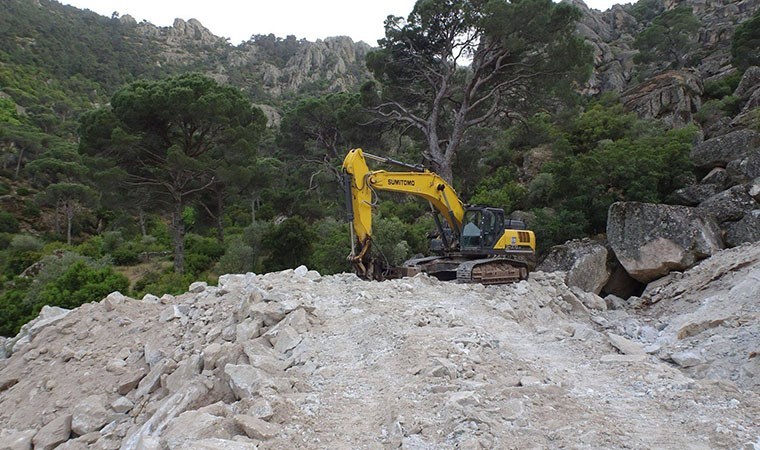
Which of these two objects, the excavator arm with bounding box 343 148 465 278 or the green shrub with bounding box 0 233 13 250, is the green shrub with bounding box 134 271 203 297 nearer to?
the excavator arm with bounding box 343 148 465 278

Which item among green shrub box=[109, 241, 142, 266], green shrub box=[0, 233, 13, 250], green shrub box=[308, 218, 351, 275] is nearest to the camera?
green shrub box=[308, 218, 351, 275]

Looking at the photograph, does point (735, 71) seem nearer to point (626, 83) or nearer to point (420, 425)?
point (626, 83)

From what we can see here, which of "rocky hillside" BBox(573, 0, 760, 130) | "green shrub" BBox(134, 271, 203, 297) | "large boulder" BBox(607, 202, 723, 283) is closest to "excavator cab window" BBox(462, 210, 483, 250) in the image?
"large boulder" BBox(607, 202, 723, 283)

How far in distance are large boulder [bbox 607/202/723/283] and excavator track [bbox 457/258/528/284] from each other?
264 centimetres

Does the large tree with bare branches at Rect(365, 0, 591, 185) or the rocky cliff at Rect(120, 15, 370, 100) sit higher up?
the rocky cliff at Rect(120, 15, 370, 100)

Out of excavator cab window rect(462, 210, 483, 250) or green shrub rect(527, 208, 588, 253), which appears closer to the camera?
excavator cab window rect(462, 210, 483, 250)

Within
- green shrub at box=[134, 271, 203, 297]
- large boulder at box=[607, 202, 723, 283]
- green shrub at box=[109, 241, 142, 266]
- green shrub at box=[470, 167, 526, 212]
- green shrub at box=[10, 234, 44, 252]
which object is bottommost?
green shrub at box=[134, 271, 203, 297]

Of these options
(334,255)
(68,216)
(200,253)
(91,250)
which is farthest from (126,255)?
(334,255)

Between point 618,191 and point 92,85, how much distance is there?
2423 inches

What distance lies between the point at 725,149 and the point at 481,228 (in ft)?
27.6

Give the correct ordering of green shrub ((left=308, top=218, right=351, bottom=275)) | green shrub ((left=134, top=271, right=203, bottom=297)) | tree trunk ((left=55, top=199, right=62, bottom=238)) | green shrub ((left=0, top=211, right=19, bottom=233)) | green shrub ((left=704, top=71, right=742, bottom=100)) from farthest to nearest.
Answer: tree trunk ((left=55, top=199, right=62, bottom=238)), green shrub ((left=0, top=211, right=19, bottom=233)), green shrub ((left=704, top=71, right=742, bottom=100)), green shrub ((left=308, top=218, right=351, bottom=275)), green shrub ((left=134, top=271, right=203, bottom=297))

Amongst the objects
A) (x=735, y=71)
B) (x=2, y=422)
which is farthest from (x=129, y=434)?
(x=735, y=71)

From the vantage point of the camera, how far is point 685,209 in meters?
10.2

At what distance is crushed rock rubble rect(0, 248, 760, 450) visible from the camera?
3.12m
